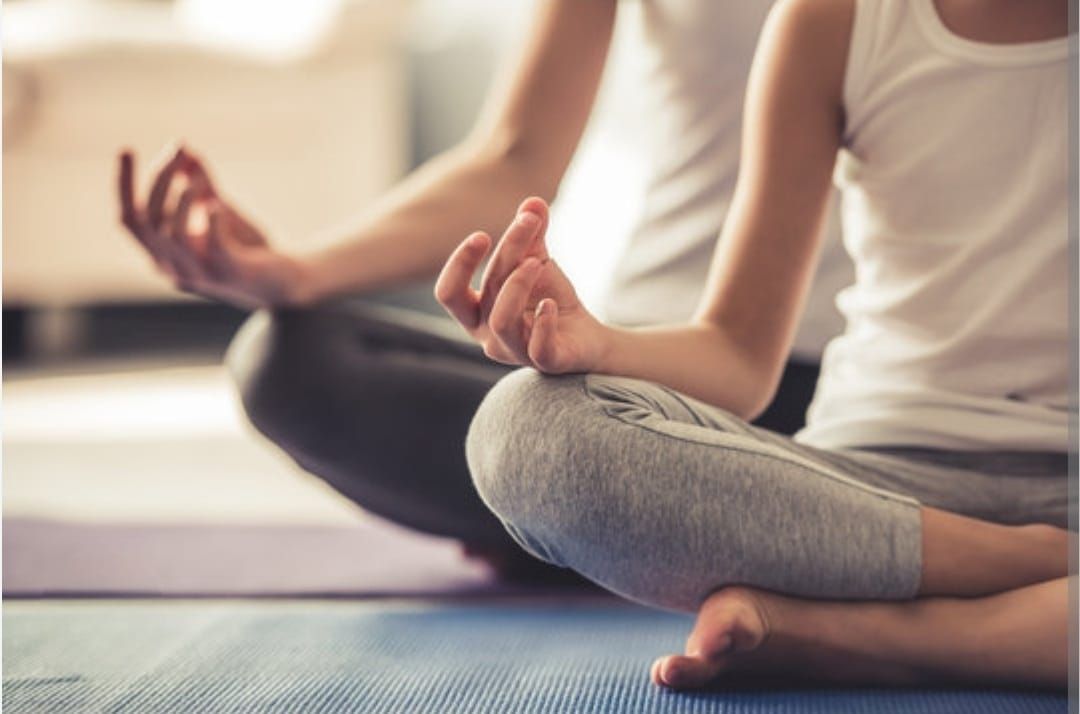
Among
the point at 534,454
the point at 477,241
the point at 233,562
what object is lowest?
the point at 233,562

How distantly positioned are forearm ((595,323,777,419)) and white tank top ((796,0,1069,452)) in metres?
0.08

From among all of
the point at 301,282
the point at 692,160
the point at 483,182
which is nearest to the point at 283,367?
the point at 301,282

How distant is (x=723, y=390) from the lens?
0.79m

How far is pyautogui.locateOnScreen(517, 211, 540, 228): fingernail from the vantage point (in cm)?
65

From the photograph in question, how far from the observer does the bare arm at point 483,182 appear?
39.8 inches

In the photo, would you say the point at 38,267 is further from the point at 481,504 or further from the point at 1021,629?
the point at 1021,629

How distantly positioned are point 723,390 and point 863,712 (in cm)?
19

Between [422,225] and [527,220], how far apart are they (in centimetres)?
39

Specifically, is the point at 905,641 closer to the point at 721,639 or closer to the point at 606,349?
the point at 721,639

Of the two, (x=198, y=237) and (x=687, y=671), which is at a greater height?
(x=198, y=237)

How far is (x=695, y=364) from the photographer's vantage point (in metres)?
0.78

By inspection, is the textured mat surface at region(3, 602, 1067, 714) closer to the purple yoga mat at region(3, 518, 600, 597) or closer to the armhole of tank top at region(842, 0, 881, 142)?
Answer: the purple yoga mat at region(3, 518, 600, 597)

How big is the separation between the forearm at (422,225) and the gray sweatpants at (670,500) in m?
0.29

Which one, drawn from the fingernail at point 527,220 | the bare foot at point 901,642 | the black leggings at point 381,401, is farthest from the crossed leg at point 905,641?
the black leggings at point 381,401
